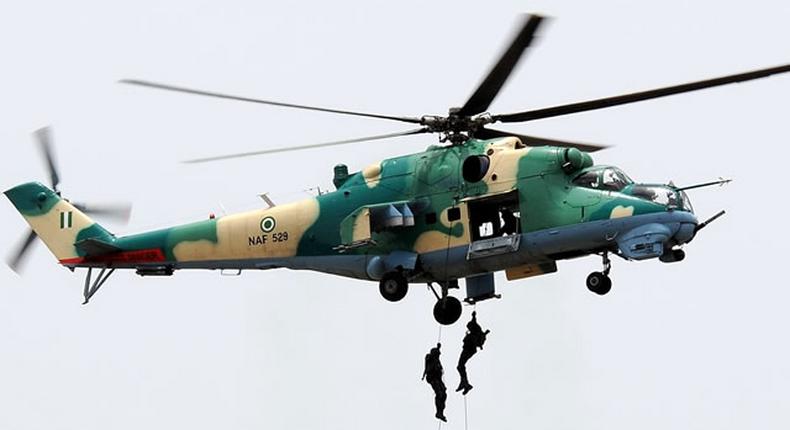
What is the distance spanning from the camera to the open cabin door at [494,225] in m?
27.7

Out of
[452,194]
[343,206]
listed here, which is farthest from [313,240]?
[452,194]

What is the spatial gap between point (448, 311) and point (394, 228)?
68.4 inches

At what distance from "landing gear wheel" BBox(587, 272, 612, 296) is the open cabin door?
137 cm

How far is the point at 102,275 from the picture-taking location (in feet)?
103

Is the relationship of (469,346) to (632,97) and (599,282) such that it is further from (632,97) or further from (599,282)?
(632,97)

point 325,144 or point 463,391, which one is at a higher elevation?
point 325,144

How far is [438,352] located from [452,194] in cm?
273

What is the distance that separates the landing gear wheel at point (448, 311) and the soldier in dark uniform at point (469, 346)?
36cm

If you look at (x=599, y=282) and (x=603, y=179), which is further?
(x=603, y=179)

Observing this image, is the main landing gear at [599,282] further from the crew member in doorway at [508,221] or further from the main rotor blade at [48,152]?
the main rotor blade at [48,152]

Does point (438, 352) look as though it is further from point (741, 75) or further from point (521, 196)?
point (741, 75)

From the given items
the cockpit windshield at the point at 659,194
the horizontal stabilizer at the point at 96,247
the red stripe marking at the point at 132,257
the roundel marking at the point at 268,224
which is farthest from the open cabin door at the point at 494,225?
the horizontal stabilizer at the point at 96,247

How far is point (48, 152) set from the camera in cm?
3297

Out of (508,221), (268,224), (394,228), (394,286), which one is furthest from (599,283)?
(268,224)
